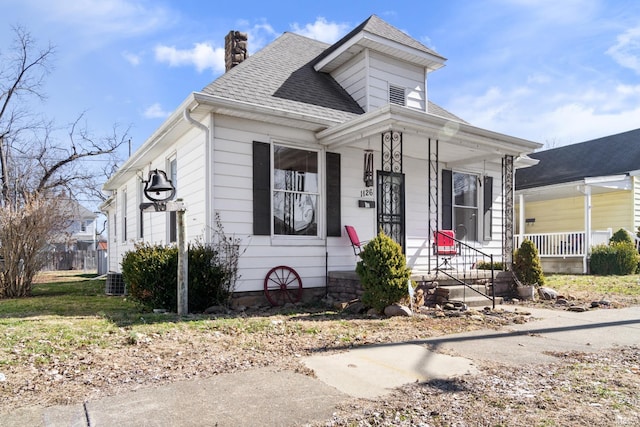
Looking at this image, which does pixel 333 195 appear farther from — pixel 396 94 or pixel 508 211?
pixel 508 211

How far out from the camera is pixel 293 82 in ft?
29.2

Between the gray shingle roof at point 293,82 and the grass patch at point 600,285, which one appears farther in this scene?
the grass patch at point 600,285

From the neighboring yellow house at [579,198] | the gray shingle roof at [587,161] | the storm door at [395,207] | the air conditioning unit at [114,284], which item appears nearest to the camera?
the storm door at [395,207]

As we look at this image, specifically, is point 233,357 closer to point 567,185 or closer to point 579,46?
point 579,46

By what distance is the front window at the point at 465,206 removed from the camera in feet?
33.0

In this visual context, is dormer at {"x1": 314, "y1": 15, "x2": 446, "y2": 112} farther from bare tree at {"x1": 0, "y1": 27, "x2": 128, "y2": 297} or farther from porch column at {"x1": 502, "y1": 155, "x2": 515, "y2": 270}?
bare tree at {"x1": 0, "y1": 27, "x2": 128, "y2": 297}

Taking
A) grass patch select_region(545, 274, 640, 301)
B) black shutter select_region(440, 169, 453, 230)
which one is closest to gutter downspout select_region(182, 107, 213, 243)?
black shutter select_region(440, 169, 453, 230)

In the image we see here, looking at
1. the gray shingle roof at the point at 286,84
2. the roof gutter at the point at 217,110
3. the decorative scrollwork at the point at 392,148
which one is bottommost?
the decorative scrollwork at the point at 392,148

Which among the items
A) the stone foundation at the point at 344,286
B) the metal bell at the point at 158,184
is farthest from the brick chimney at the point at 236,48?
the stone foundation at the point at 344,286

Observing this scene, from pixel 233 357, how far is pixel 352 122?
14.3ft

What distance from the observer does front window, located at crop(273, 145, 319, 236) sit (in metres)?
7.59

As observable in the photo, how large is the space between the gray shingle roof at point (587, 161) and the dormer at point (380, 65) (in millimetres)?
7348

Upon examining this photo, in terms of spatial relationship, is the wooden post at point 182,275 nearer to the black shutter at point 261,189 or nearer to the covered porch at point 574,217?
the black shutter at point 261,189

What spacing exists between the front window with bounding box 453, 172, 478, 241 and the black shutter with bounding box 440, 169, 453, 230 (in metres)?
0.23
